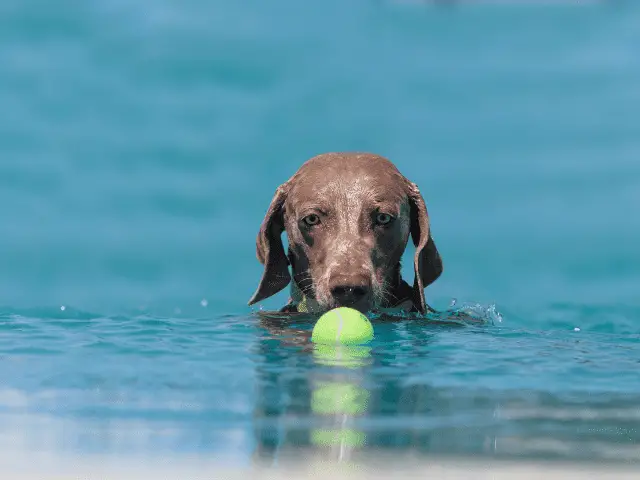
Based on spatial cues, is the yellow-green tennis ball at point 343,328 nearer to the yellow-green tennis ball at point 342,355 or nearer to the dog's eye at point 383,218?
the yellow-green tennis ball at point 342,355

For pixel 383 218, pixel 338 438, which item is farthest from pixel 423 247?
pixel 338 438

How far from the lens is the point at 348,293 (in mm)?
6129

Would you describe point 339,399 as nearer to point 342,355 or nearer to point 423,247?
point 342,355

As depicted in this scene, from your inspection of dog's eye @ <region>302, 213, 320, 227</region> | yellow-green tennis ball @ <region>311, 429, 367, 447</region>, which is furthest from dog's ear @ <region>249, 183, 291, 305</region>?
yellow-green tennis ball @ <region>311, 429, 367, 447</region>

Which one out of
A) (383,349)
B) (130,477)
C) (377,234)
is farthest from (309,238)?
(130,477)

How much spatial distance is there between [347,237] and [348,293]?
513mm

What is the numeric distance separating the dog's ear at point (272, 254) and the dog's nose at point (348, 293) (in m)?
0.99

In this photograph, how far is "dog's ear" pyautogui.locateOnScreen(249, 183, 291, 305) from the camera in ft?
23.3

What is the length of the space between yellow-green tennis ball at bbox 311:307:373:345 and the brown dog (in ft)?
0.79

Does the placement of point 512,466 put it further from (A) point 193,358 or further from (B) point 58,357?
(B) point 58,357

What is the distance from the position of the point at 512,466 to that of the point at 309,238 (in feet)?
11.8

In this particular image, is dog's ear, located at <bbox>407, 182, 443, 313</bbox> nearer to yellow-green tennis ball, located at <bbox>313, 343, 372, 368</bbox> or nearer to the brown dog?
the brown dog

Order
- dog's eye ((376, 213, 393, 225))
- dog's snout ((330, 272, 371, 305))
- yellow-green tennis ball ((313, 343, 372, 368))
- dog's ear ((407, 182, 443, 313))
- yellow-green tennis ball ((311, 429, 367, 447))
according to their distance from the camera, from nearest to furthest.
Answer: yellow-green tennis ball ((311, 429, 367, 447)), yellow-green tennis ball ((313, 343, 372, 368)), dog's snout ((330, 272, 371, 305)), dog's eye ((376, 213, 393, 225)), dog's ear ((407, 182, 443, 313))

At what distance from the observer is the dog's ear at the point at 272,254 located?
7.09 metres
